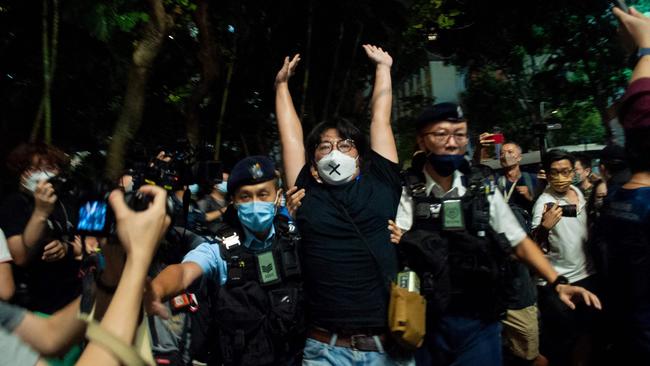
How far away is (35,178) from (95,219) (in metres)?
2.12

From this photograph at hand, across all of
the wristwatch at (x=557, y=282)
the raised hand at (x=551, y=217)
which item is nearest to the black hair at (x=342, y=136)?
the wristwatch at (x=557, y=282)

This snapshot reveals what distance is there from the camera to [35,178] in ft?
11.7

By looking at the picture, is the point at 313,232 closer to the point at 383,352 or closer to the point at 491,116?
the point at 383,352

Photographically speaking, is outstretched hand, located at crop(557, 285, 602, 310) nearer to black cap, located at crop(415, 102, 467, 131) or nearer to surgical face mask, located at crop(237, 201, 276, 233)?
black cap, located at crop(415, 102, 467, 131)

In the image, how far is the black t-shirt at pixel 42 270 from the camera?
3.50m

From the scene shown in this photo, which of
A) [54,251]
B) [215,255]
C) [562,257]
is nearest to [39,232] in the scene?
[54,251]

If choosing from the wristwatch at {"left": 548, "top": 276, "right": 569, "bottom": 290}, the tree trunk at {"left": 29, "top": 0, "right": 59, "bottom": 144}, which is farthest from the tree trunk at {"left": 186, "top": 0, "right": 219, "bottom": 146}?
the wristwatch at {"left": 548, "top": 276, "right": 569, "bottom": 290}

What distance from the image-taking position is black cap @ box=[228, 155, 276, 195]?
3.29m

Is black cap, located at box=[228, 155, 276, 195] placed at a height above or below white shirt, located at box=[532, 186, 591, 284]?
above

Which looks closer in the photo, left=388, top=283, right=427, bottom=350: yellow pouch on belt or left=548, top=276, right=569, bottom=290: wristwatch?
left=388, top=283, right=427, bottom=350: yellow pouch on belt

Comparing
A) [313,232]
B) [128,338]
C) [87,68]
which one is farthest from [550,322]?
[87,68]

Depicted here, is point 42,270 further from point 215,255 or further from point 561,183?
point 561,183

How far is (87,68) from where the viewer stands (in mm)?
7914

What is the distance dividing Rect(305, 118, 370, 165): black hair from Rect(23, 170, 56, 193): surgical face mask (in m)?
1.48
